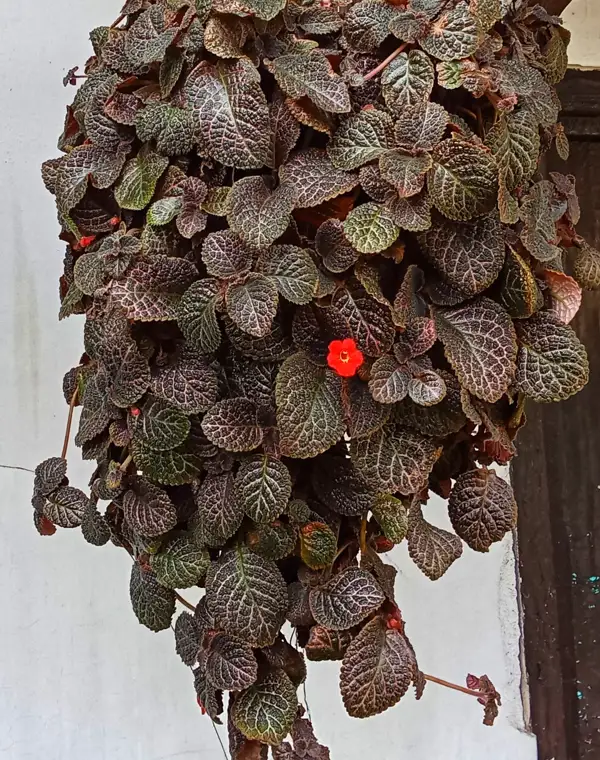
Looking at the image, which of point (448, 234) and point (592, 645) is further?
point (592, 645)

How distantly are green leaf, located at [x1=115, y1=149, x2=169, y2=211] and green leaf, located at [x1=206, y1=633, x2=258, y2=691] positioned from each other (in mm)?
351

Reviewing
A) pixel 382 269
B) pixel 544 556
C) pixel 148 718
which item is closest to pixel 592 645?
pixel 544 556

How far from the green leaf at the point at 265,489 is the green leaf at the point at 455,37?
0.31 metres

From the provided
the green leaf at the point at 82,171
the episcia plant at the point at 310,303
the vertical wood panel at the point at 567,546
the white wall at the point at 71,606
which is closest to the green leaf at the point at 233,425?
the episcia plant at the point at 310,303

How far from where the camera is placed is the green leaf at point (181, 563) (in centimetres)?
54

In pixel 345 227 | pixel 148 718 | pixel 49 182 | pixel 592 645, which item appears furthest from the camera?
pixel 592 645

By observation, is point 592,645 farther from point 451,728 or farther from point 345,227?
point 345,227

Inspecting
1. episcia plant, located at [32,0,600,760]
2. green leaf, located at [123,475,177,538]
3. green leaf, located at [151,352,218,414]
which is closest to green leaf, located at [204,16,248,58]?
episcia plant, located at [32,0,600,760]

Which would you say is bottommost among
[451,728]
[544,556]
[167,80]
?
[451,728]

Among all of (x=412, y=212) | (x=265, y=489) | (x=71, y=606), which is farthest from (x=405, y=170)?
(x=71, y=606)

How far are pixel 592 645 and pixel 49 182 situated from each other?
1.06 m

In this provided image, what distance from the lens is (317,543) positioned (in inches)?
20.3

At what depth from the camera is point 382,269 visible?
1.67ft

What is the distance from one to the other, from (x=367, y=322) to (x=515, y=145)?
6.7 inches
